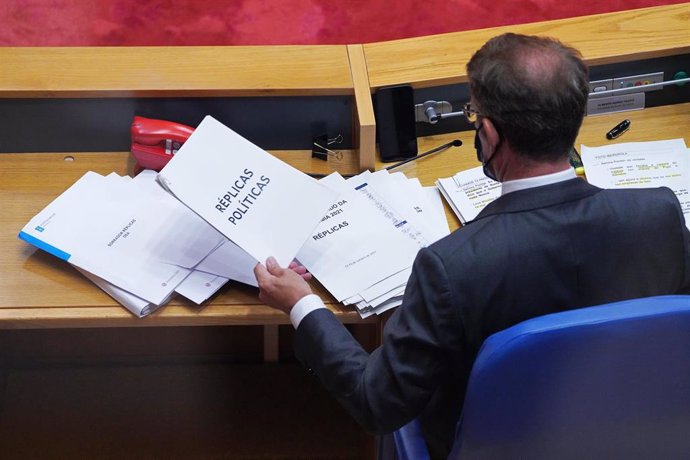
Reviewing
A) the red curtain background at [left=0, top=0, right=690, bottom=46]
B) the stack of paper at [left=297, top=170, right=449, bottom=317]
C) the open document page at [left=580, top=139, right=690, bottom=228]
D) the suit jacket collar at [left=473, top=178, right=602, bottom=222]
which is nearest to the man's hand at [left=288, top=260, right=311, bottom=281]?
the stack of paper at [left=297, top=170, right=449, bottom=317]

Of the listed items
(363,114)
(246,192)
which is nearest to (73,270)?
(246,192)

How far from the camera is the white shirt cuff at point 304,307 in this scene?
4.60ft

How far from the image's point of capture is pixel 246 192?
1479mm

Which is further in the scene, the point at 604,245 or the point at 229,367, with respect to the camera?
the point at 229,367

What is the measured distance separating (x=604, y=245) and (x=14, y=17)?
2629mm

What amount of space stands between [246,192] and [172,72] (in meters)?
0.49

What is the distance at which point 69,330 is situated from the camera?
7.09 feet

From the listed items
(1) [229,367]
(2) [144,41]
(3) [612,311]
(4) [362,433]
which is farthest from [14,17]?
(3) [612,311]

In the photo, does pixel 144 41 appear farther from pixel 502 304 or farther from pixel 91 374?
pixel 502 304

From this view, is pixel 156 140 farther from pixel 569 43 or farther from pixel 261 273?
pixel 569 43

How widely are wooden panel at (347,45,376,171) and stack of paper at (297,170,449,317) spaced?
0.05m

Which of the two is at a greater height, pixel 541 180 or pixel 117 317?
pixel 541 180

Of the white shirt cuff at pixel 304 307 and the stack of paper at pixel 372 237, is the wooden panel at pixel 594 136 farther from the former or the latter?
the white shirt cuff at pixel 304 307

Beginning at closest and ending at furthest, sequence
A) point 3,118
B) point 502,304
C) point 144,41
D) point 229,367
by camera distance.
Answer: point 502,304 → point 3,118 → point 229,367 → point 144,41
